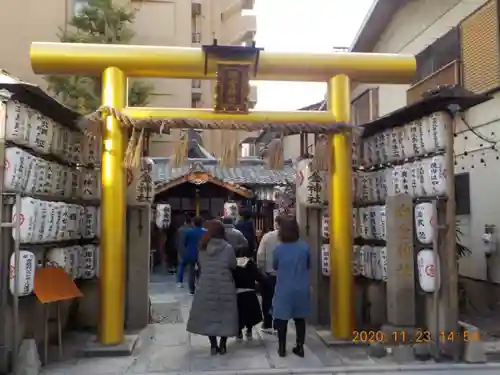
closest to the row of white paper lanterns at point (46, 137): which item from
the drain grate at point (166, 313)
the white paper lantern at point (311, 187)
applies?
the drain grate at point (166, 313)

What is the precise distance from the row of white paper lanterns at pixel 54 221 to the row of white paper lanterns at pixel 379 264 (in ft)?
14.1

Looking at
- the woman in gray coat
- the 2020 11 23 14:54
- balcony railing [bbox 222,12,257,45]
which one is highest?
balcony railing [bbox 222,12,257,45]

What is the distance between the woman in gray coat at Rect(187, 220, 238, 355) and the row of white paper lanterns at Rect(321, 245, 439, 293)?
2.38 metres

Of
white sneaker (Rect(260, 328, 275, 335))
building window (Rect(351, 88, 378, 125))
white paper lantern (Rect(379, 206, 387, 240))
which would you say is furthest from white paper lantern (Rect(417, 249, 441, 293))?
building window (Rect(351, 88, 378, 125))

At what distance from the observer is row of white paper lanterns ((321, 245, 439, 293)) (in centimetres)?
755

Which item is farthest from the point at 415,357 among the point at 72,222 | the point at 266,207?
the point at 266,207

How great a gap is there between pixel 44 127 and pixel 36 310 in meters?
2.73

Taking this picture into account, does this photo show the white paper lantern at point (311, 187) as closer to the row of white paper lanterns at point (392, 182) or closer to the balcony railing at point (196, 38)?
the row of white paper lanterns at point (392, 182)

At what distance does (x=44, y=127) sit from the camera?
25.6 ft

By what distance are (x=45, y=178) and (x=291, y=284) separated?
13.1 feet

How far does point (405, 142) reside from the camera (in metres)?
8.56

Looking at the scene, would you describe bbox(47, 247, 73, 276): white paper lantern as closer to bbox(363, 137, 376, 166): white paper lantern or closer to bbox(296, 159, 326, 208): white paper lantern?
bbox(296, 159, 326, 208): white paper lantern

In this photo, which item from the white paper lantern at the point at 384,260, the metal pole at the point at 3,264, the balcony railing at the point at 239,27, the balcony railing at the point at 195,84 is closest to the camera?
the metal pole at the point at 3,264

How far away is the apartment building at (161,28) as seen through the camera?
28.2m
